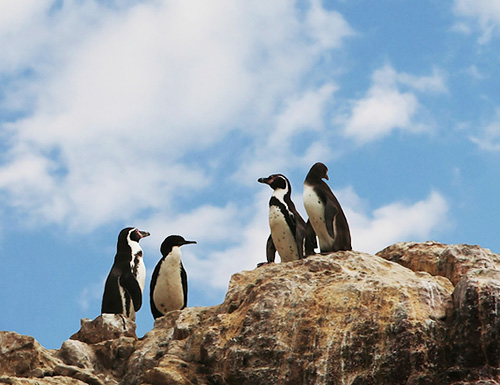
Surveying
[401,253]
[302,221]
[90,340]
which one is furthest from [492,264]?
[90,340]

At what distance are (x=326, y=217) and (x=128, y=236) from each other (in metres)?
4.05

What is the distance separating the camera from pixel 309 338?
380 inches

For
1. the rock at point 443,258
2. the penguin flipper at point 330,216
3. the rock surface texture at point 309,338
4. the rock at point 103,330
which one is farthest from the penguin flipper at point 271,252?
the rock at point 103,330

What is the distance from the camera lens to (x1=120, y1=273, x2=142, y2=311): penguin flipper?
14.8 metres

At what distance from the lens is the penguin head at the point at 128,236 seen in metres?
15.9

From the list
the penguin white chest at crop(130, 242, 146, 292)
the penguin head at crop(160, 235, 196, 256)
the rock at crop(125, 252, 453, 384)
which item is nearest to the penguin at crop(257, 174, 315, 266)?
the penguin head at crop(160, 235, 196, 256)

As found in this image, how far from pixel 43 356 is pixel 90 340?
1071 mm

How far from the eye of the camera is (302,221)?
15.3 metres

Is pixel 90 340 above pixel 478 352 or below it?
above

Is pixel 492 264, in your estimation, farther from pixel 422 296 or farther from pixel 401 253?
pixel 422 296

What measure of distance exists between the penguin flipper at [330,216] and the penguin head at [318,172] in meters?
0.96

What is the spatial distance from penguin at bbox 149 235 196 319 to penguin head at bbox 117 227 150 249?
746 millimetres

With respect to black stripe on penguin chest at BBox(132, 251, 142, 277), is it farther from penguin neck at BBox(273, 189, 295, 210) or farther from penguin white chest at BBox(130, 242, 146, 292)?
penguin neck at BBox(273, 189, 295, 210)

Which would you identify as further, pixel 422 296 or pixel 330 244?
pixel 330 244
